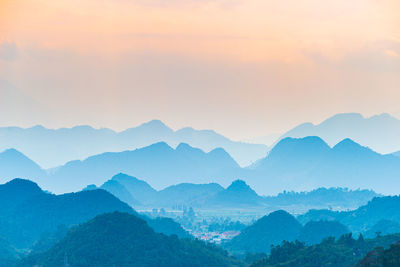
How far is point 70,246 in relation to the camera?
10231cm

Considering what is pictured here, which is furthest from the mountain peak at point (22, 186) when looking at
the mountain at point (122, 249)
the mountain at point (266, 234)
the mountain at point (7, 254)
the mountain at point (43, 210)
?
the mountain at point (122, 249)

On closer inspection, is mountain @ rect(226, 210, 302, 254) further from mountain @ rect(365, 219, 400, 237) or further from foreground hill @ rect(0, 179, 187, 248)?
mountain @ rect(365, 219, 400, 237)

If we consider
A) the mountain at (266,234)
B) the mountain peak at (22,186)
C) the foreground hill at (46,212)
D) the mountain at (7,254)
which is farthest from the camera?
the mountain peak at (22,186)

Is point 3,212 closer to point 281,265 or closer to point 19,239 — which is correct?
point 19,239

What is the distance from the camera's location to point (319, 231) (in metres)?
131

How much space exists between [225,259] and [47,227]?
53.3m

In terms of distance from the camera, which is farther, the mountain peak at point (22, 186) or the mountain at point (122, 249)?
the mountain peak at point (22, 186)

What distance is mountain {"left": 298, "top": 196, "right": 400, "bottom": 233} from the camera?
518 ft

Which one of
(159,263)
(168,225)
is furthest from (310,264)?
(168,225)

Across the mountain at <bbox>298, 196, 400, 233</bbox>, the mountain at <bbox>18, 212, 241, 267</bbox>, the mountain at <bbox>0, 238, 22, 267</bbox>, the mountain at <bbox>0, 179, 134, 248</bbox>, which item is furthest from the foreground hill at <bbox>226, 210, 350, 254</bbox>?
the mountain at <bbox>0, 238, 22, 267</bbox>

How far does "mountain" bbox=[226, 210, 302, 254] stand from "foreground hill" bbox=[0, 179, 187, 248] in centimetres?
1187

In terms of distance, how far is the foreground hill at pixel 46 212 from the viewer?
141875 millimetres

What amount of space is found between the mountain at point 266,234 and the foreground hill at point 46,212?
1187 centimetres

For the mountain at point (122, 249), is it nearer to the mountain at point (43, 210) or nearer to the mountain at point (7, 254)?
the mountain at point (7, 254)
